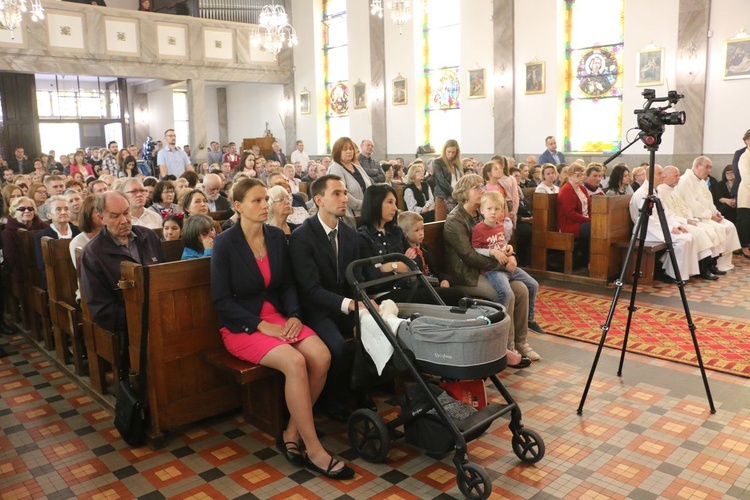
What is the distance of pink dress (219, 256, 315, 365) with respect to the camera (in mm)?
3466

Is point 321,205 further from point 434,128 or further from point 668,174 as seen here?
point 434,128

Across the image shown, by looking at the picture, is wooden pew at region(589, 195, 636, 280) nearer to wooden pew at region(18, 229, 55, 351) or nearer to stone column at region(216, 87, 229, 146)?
wooden pew at region(18, 229, 55, 351)

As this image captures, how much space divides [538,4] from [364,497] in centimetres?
1239

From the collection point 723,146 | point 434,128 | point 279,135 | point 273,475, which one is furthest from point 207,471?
point 279,135

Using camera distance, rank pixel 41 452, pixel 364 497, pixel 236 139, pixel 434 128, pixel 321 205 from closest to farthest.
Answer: pixel 364 497
pixel 41 452
pixel 321 205
pixel 434 128
pixel 236 139

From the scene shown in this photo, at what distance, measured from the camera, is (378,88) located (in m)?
16.8

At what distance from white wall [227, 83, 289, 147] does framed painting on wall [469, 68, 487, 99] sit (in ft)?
23.0

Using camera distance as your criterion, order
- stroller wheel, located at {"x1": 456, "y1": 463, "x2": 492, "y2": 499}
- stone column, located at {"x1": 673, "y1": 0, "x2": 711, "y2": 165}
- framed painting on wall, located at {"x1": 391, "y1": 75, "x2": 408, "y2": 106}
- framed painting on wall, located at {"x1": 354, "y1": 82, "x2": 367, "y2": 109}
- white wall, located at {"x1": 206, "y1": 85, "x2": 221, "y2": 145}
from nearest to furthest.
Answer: stroller wheel, located at {"x1": 456, "y1": 463, "x2": 492, "y2": 499} → stone column, located at {"x1": 673, "y1": 0, "x2": 711, "y2": 165} → framed painting on wall, located at {"x1": 391, "y1": 75, "x2": 408, "y2": 106} → framed painting on wall, located at {"x1": 354, "y1": 82, "x2": 367, "y2": 109} → white wall, located at {"x1": 206, "y1": 85, "x2": 221, "y2": 145}

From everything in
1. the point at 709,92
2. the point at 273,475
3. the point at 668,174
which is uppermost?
the point at 709,92

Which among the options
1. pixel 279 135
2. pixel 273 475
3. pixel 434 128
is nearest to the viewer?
pixel 273 475

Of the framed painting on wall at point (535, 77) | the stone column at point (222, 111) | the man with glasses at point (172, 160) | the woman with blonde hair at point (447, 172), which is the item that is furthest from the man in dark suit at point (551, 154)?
the stone column at point (222, 111)

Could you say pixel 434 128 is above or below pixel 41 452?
above

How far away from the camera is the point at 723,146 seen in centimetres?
1113

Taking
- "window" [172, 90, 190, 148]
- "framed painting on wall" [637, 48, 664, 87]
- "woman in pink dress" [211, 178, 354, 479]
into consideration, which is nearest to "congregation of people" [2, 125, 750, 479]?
"woman in pink dress" [211, 178, 354, 479]
